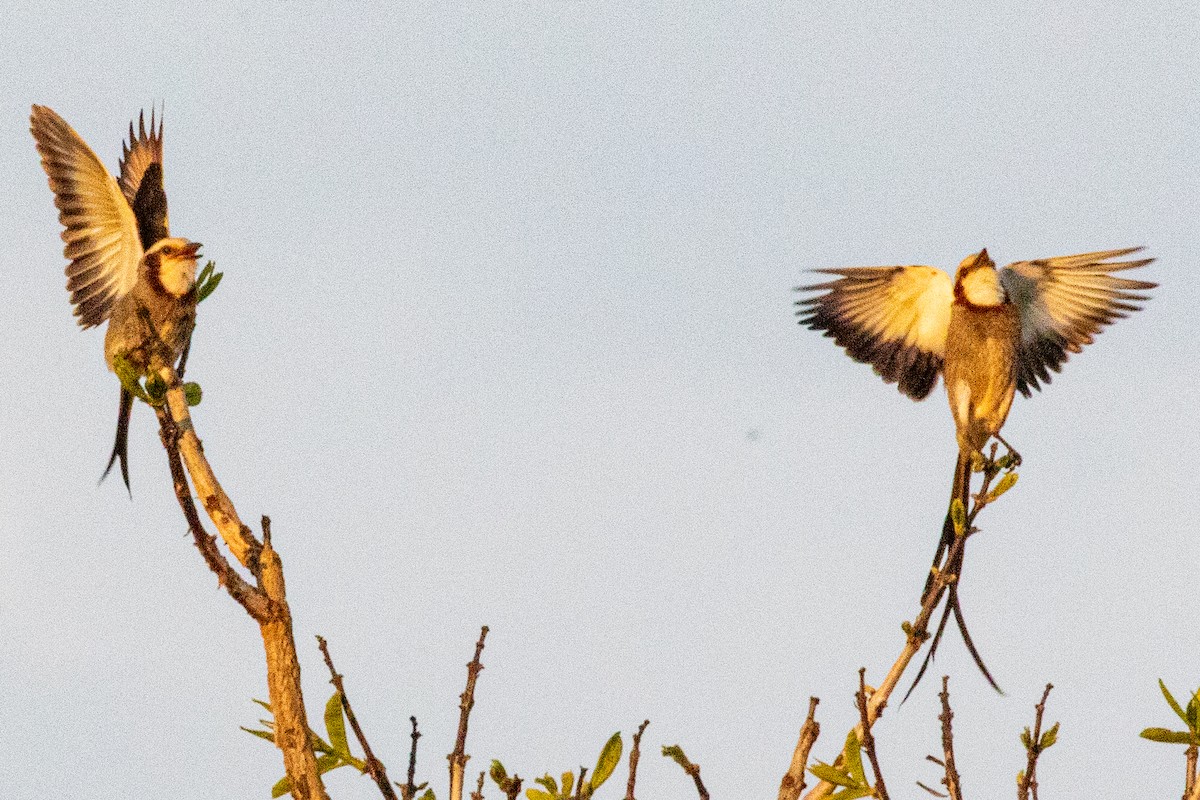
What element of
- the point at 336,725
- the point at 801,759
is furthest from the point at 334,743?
the point at 801,759

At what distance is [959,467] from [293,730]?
298cm

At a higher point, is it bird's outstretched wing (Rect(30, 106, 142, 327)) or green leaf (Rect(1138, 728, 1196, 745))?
bird's outstretched wing (Rect(30, 106, 142, 327))

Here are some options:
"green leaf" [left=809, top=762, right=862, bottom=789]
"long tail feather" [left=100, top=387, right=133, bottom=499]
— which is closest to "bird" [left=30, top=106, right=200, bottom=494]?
"long tail feather" [left=100, top=387, right=133, bottom=499]

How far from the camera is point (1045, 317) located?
5242 mm

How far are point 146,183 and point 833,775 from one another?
3.36 metres

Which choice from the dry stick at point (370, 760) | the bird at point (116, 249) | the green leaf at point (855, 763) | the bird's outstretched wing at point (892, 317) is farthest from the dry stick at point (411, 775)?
the bird's outstretched wing at point (892, 317)

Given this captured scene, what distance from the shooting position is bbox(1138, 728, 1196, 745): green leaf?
93.9 inches

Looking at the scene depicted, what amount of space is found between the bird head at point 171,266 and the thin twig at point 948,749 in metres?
2.98

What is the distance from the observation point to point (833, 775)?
2268mm

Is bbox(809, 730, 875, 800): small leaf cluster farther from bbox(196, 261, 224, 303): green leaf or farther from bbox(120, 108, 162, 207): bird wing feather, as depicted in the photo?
bbox(120, 108, 162, 207): bird wing feather

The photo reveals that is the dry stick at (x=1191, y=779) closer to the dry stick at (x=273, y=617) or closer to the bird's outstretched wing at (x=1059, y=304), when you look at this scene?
the dry stick at (x=273, y=617)

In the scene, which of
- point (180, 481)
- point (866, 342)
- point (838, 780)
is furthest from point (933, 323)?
point (180, 481)

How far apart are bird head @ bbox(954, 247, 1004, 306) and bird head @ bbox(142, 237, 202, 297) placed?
2.64 meters

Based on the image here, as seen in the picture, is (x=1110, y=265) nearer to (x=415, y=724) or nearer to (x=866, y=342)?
(x=866, y=342)
